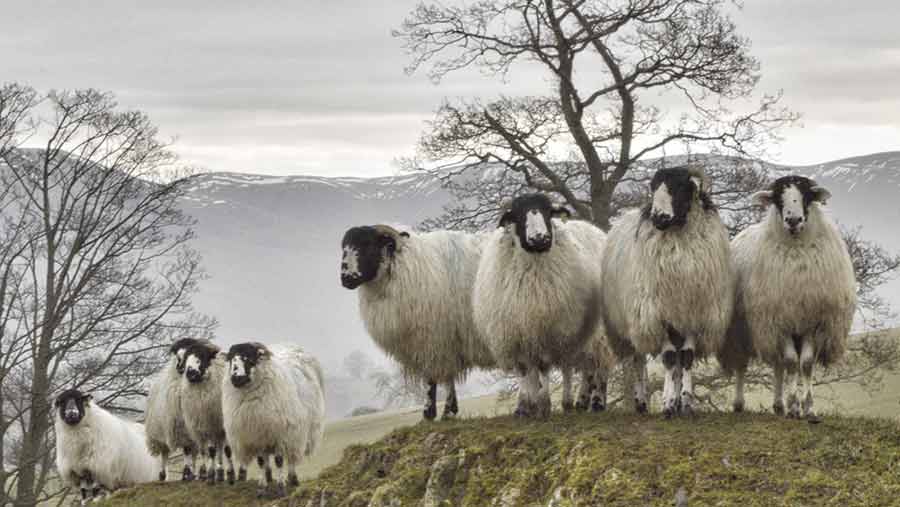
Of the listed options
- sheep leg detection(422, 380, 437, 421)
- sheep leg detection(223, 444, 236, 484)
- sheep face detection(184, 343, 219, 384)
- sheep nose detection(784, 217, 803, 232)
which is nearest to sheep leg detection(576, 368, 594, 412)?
sheep leg detection(422, 380, 437, 421)

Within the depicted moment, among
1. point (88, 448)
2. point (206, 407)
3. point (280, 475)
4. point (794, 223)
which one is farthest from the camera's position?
point (88, 448)

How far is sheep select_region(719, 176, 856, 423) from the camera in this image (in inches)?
497

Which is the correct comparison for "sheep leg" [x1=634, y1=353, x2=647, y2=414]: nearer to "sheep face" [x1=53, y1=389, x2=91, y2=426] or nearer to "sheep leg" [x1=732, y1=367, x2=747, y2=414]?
"sheep leg" [x1=732, y1=367, x2=747, y2=414]

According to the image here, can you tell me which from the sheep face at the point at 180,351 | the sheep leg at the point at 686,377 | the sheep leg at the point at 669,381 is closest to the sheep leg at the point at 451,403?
the sheep leg at the point at 669,381

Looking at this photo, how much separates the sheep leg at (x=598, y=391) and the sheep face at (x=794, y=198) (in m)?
3.78

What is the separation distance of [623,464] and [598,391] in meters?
4.76

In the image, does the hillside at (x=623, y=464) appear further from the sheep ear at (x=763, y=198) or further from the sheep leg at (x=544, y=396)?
the sheep ear at (x=763, y=198)

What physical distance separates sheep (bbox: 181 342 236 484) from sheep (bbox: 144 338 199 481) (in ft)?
2.46

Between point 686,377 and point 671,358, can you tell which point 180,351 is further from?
point 686,377

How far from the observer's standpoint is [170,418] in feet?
66.8

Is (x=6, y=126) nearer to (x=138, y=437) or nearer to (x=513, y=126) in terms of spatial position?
(x=138, y=437)

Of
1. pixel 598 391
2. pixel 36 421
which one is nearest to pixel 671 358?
pixel 598 391

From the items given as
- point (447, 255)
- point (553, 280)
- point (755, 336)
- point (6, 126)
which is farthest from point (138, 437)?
point (755, 336)

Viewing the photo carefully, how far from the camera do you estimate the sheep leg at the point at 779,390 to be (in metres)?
13.6
